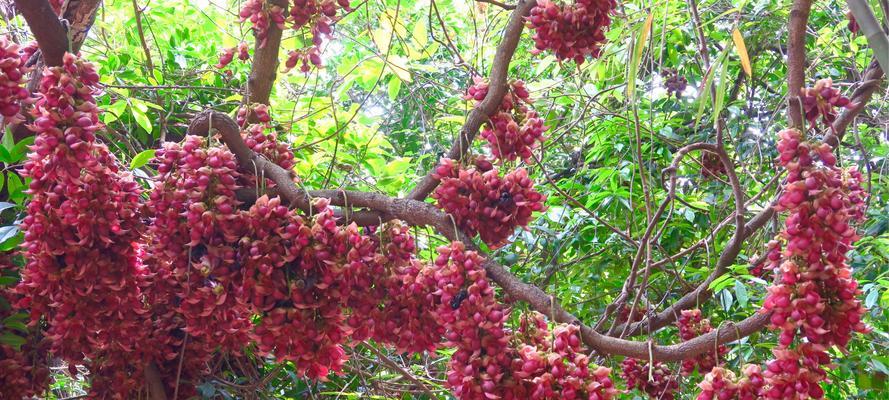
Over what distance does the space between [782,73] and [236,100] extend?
2049 mm

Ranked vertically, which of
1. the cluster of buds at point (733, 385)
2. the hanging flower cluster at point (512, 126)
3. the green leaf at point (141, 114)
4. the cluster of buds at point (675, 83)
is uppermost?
the cluster of buds at point (675, 83)

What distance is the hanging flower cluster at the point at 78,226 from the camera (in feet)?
4.76

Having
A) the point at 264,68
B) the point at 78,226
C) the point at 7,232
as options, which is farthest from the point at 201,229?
the point at 264,68

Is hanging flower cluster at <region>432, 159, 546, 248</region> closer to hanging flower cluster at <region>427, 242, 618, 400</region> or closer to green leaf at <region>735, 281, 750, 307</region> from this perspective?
hanging flower cluster at <region>427, 242, 618, 400</region>

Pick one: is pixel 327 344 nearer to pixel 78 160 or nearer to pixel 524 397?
pixel 524 397

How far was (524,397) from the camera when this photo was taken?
1.33 metres

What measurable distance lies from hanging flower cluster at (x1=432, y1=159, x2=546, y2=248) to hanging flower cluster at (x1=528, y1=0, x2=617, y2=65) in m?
0.32

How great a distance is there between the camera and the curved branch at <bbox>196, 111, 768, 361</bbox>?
4.66 feet

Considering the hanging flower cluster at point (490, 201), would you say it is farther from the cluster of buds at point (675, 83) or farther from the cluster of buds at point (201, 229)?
the cluster of buds at point (675, 83)

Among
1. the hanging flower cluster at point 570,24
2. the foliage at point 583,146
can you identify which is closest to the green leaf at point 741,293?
the foliage at point 583,146

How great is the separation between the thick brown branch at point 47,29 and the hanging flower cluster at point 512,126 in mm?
835

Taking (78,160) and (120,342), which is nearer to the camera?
(78,160)

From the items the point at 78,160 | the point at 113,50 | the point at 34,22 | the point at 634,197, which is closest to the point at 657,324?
the point at 634,197

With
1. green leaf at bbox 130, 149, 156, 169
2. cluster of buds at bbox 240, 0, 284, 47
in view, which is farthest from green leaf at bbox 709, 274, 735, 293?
green leaf at bbox 130, 149, 156, 169
